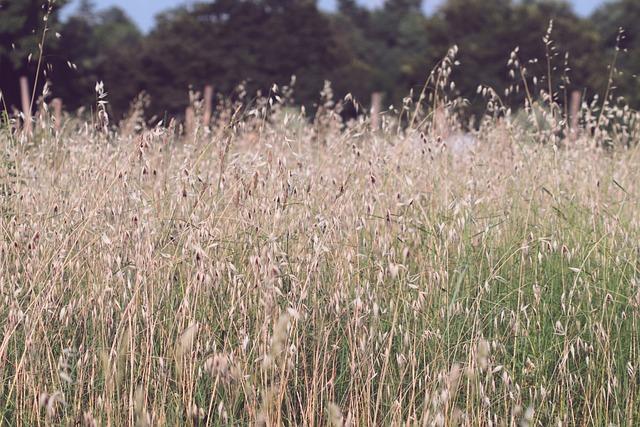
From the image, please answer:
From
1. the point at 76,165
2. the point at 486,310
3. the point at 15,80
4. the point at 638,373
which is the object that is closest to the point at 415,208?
the point at 486,310

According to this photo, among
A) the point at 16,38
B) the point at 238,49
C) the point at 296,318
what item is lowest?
the point at 296,318

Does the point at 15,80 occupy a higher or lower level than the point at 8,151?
higher

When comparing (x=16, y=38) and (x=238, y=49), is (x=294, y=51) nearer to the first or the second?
(x=238, y=49)

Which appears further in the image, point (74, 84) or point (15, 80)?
point (74, 84)

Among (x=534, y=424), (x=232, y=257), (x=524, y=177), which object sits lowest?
(x=534, y=424)

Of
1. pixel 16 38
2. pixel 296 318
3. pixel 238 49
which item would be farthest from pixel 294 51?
pixel 296 318

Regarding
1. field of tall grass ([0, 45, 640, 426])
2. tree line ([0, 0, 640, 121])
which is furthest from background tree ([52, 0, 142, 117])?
field of tall grass ([0, 45, 640, 426])

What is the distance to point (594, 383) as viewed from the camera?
256cm

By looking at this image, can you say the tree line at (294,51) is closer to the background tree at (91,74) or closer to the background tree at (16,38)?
the background tree at (91,74)

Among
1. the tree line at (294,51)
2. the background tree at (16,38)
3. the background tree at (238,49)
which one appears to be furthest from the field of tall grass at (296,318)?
the background tree at (238,49)

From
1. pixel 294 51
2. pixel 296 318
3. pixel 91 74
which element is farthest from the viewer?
pixel 294 51

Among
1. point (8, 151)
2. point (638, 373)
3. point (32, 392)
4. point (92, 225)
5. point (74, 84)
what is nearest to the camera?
point (32, 392)

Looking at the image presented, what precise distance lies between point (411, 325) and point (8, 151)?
1991mm

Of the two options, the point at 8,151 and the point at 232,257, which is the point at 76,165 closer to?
the point at 8,151
